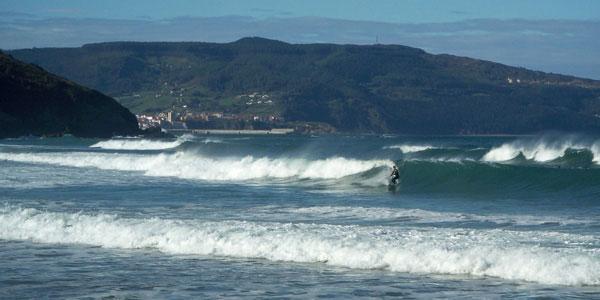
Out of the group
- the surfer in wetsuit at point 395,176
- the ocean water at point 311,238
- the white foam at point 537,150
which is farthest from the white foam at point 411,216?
the white foam at point 537,150

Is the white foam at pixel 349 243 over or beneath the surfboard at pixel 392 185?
over

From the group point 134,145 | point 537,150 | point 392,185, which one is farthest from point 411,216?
point 134,145

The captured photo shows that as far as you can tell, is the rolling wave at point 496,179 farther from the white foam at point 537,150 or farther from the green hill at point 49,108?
the green hill at point 49,108

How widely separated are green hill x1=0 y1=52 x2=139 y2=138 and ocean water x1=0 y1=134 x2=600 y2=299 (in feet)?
262

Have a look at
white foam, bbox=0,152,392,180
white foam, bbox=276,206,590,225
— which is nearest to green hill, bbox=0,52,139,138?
white foam, bbox=0,152,392,180

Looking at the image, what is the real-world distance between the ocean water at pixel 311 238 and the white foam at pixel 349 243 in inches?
1.1

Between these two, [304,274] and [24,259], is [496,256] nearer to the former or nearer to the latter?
[304,274]

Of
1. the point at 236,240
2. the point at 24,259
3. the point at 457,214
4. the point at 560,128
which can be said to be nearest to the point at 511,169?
the point at 457,214

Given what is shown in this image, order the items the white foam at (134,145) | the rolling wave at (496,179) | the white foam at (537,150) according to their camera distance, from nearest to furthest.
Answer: the rolling wave at (496,179) → the white foam at (537,150) → the white foam at (134,145)

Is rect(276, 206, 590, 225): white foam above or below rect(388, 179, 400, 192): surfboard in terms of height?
above

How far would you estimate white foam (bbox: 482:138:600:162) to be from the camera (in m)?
62.1

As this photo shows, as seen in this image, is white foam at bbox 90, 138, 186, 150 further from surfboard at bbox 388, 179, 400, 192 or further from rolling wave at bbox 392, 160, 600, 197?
surfboard at bbox 388, 179, 400, 192

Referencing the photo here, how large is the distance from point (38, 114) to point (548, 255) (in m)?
107

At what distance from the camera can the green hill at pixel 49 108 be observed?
11419 centimetres
